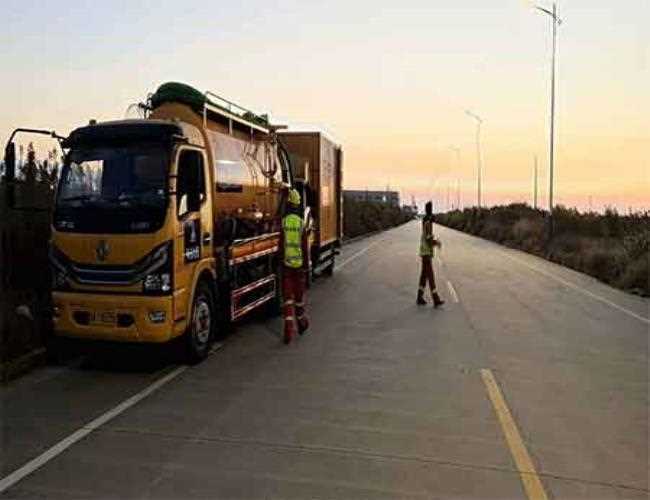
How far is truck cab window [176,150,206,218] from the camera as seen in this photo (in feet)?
31.4

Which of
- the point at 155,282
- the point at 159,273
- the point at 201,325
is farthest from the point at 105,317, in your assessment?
the point at 201,325

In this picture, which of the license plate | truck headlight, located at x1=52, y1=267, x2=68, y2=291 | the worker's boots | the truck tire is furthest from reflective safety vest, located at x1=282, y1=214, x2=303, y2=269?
truck headlight, located at x1=52, y1=267, x2=68, y2=291

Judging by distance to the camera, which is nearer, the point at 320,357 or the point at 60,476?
the point at 60,476

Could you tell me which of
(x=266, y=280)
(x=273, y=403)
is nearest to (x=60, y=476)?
(x=273, y=403)

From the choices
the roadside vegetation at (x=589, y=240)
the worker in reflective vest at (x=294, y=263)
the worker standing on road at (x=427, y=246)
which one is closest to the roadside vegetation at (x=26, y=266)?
the worker in reflective vest at (x=294, y=263)

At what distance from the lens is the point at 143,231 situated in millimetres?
9164

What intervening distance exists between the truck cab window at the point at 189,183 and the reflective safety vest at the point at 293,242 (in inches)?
89.2

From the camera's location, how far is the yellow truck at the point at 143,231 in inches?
362

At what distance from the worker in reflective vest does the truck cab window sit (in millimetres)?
2309

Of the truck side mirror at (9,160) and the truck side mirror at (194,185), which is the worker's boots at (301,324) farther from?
the truck side mirror at (9,160)

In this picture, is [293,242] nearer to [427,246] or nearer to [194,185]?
[194,185]

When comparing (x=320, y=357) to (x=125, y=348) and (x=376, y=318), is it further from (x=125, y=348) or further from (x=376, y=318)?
(x=376, y=318)

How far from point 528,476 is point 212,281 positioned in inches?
229

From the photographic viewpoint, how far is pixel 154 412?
24.8ft
